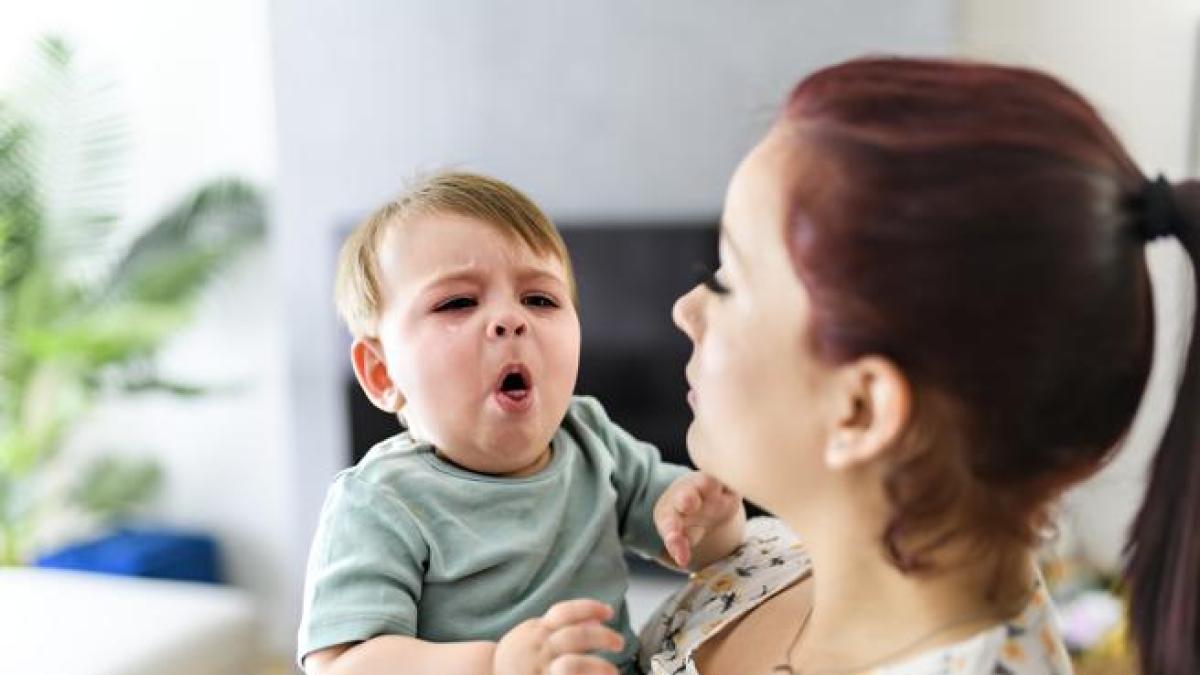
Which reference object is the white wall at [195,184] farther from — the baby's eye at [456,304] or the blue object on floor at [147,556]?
the baby's eye at [456,304]

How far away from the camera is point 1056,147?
0.65 m

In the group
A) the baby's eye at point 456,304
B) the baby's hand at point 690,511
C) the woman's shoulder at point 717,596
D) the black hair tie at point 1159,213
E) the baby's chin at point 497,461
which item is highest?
the black hair tie at point 1159,213

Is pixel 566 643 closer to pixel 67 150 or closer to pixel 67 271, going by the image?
pixel 67 150

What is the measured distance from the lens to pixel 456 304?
865 mm

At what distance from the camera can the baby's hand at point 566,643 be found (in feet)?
2.31

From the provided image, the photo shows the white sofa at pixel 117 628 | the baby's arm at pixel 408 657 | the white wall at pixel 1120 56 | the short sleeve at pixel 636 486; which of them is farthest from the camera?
the white wall at pixel 1120 56

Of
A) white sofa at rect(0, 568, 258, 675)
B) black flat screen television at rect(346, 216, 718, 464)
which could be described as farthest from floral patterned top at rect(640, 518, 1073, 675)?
black flat screen television at rect(346, 216, 718, 464)

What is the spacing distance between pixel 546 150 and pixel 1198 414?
2.68m

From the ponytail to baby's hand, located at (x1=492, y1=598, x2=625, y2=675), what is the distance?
311mm

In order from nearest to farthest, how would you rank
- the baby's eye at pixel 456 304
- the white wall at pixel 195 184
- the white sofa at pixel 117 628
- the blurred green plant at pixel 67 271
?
the baby's eye at pixel 456 304 → the white sofa at pixel 117 628 → the blurred green plant at pixel 67 271 → the white wall at pixel 195 184

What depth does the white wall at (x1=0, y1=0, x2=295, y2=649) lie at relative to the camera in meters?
4.13

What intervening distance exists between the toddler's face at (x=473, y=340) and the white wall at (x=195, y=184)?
341 cm

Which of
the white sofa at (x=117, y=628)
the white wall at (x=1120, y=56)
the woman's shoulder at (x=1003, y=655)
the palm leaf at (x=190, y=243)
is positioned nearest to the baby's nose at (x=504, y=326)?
the woman's shoulder at (x=1003, y=655)

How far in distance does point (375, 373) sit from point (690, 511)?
271 mm
